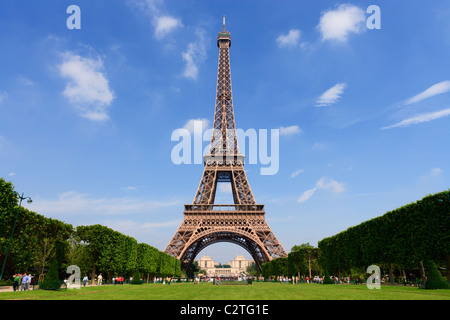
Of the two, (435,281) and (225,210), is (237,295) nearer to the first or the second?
(435,281)

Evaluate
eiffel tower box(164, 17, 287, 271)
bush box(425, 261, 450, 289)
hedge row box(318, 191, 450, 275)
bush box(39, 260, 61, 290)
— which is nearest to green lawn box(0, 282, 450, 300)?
bush box(39, 260, 61, 290)

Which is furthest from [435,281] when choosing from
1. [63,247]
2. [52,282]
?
[63,247]

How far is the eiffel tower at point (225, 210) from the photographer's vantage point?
55312 mm

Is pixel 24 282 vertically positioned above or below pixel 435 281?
below

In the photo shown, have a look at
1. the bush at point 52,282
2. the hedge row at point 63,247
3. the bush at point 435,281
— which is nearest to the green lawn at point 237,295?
the bush at point 52,282

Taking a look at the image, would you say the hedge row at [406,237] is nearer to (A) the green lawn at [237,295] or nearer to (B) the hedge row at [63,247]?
(A) the green lawn at [237,295]

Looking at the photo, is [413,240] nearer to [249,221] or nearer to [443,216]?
[443,216]

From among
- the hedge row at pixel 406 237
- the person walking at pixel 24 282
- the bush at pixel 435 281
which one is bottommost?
the person walking at pixel 24 282

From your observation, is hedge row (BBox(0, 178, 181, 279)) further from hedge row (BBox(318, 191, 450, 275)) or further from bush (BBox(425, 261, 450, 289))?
bush (BBox(425, 261, 450, 289))

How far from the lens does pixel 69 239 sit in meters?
39.2

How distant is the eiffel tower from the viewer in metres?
55.3

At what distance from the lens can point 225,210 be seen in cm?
5966
